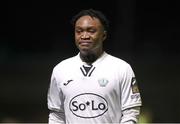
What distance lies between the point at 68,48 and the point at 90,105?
17.6 feet

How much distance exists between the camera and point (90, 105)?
4.48 metres

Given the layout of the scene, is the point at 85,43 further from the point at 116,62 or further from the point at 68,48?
the point at 68,48

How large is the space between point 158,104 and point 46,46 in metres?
1.86

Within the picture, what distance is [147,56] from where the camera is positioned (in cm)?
956

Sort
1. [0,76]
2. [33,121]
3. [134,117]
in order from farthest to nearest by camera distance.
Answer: [0,76], [33,121], [134,117]

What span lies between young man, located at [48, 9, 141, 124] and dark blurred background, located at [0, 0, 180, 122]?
4178 mm

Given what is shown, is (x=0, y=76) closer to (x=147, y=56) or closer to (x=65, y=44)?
(x=65, y=44)

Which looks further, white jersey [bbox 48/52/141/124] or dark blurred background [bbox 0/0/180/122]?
dark blurred background [bbox 0/0/180/122]

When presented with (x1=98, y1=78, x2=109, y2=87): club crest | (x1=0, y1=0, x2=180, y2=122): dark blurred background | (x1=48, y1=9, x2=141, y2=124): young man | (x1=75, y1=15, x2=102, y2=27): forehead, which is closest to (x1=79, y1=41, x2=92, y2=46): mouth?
(x1=48, y1=9, x2=141, y2=124): young man

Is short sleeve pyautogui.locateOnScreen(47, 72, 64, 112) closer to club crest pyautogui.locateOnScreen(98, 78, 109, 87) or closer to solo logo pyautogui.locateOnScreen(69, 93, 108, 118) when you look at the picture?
solo logo pyautogui.locateOnScreen(69, 93, 108, 118)

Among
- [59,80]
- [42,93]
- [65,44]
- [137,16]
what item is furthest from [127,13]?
[59,80]

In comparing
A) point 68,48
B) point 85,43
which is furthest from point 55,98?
point 68,48

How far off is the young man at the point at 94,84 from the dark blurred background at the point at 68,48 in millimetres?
4178

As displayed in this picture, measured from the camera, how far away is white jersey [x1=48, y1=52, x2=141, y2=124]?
14.7 feet
